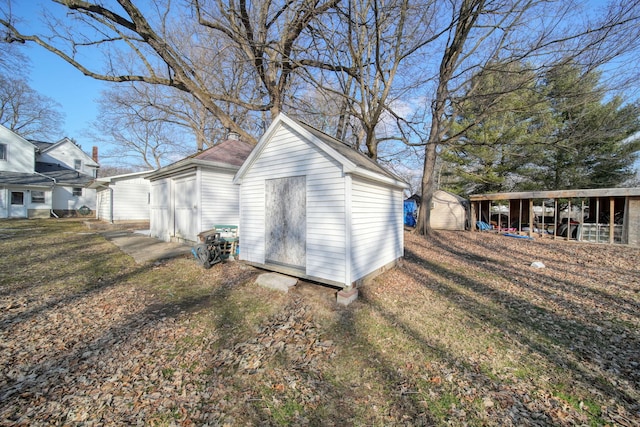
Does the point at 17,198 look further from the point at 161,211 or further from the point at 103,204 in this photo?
the point at 161,211

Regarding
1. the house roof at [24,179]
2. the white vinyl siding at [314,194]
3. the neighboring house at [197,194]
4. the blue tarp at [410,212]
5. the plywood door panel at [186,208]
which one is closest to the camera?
the white vinyl siding at [314,194]

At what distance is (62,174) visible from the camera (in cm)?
2483

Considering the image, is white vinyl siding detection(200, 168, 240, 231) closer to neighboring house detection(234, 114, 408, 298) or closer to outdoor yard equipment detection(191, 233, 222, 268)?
outdoor yard equipment detection(191, 233, 222, 268)

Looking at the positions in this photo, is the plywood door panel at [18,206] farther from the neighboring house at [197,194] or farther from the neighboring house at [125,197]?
the neighboring house at [197,194]

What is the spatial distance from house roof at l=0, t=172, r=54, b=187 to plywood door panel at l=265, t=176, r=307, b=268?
25395 mm

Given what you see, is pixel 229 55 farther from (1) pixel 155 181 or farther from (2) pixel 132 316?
(2) pixel 132 316

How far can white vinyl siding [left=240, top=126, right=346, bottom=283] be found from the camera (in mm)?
5348

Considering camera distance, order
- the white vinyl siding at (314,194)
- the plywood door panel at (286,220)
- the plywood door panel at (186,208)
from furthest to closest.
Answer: the plywood door panel at (186,208), the plywood door panel at (286,220), the white vinyl siding at (314,194)

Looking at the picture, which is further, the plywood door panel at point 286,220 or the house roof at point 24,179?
the house roof at point 24,179

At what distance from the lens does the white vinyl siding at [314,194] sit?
5348mm

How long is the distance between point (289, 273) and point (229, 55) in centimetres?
1060

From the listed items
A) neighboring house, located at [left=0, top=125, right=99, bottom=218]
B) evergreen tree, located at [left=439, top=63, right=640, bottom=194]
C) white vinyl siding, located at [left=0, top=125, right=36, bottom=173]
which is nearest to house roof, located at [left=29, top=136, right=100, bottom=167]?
neighboring house, located at [left=0, top=125, right=99, bottom=218]

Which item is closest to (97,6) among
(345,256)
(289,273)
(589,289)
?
(289,273)

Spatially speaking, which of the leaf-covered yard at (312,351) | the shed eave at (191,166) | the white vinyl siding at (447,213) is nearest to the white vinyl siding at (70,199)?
the shed eave at (191,166)
